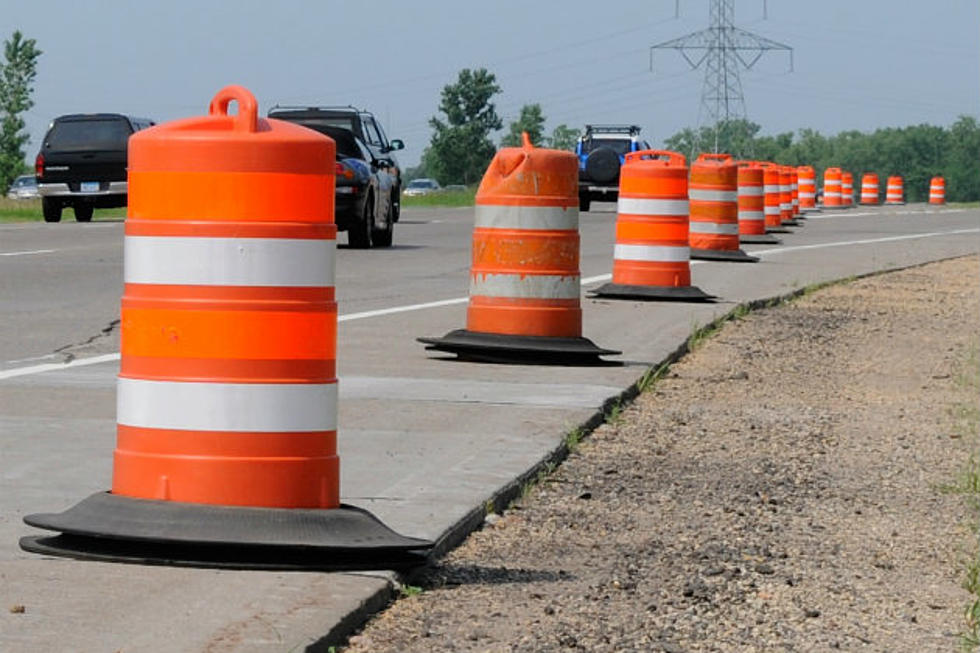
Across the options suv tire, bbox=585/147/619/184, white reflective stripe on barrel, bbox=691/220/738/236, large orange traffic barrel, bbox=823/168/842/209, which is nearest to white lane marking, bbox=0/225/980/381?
white reflective stripe on barrel, bbox=691/220/738/236

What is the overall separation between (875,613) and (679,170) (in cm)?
1164

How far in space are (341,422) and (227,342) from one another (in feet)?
10.6

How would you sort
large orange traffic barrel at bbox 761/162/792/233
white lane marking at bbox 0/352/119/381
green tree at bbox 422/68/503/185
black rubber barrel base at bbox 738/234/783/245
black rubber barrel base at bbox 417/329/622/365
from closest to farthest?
white lane marking at bbox 0/352/119/381
black rubber barrel base at bbox 417/329/622/365
black rubber barrel base at bbox 738/234/783/245
large orange traffic barrel at bbox 761/162/792/233
green tree at bbox 422/68/503/185

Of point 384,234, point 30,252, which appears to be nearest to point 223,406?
point 30,252

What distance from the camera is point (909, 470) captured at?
30.3 feet

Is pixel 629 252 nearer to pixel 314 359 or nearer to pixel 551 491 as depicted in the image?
pixel 551 491

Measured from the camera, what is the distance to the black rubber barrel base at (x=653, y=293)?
691 inches

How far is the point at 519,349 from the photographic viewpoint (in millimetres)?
12273

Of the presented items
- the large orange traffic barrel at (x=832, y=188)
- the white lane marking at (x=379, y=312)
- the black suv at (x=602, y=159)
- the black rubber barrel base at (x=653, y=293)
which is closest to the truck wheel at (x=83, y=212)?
the black suv at (x=602, y=159)

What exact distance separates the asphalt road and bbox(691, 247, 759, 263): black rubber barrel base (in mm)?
785

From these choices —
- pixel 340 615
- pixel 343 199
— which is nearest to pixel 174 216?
pixel 340 615

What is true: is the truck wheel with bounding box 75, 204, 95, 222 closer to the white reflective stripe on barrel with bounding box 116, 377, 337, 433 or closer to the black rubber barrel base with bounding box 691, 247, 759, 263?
the black rubber barrel base with bounding box 691, 247, 759, 263

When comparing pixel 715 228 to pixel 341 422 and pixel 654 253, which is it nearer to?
pixel 654 253

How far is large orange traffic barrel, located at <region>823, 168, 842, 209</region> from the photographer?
62.4 metres
